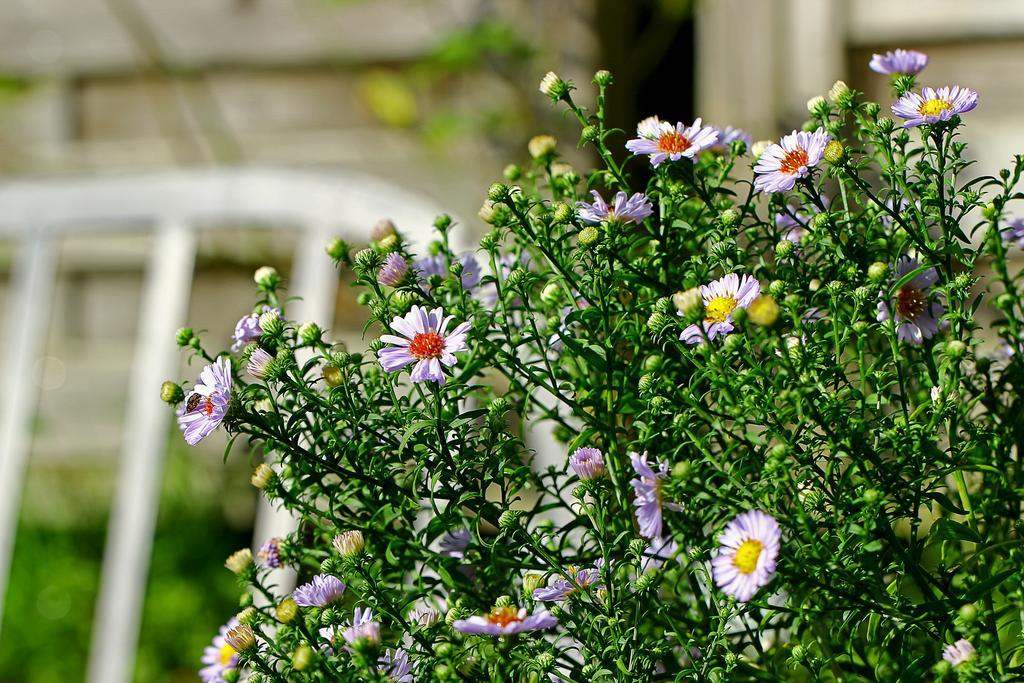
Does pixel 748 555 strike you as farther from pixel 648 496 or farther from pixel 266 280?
pixel 266 280

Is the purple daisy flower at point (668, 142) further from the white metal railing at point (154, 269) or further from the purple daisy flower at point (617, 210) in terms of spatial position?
the white metal railing at point (154, 269)

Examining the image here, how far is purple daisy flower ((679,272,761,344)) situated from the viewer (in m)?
0.45

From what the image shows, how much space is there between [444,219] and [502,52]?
4.04 ft

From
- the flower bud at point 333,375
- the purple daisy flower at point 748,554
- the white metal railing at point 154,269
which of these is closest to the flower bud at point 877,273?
the purple daisy flower at point 748,554

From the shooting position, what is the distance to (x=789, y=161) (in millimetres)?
470

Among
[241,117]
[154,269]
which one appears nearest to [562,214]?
[154,269]

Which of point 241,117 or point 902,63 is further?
point 241,117

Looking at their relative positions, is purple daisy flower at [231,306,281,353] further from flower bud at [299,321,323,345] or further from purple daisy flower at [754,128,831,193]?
purple daisy flower at [754,128,831,193]

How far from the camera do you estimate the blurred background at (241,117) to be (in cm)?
159

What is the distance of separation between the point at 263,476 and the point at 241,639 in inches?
2.8

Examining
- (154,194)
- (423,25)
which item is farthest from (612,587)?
(423,25)

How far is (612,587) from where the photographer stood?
445 mm

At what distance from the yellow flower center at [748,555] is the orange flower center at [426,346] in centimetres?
14

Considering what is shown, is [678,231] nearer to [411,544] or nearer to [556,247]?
[556,247]
